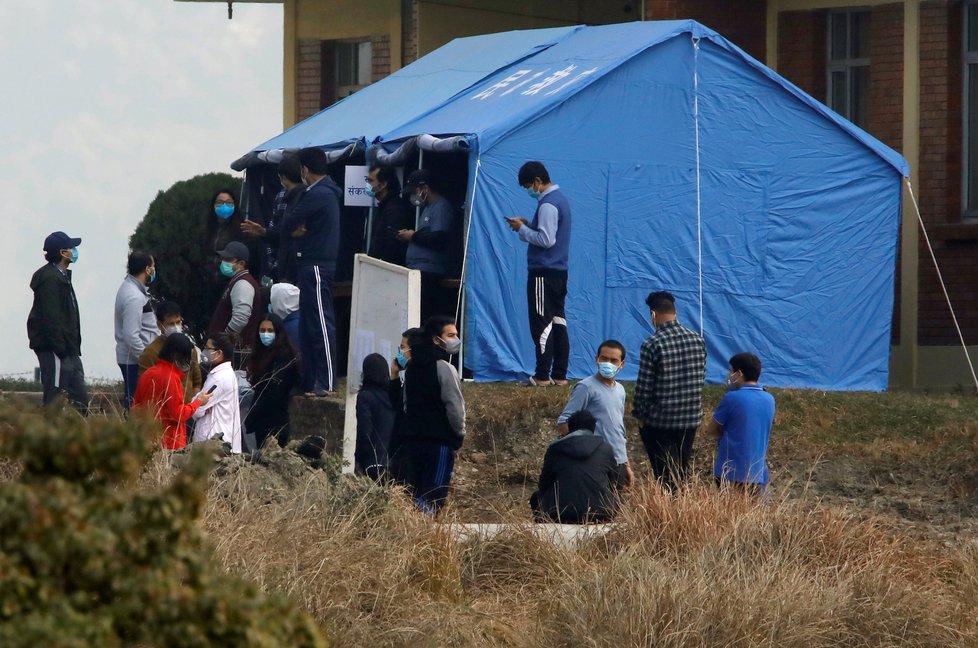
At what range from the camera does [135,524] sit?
3557 millimetres

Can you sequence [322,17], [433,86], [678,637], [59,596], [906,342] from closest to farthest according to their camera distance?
[59,596], [678,637], [433,86], [906,342], [322,17]

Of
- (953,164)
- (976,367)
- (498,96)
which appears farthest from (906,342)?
(498,96)

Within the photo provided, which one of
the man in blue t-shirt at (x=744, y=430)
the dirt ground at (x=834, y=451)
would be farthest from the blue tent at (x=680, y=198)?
the man in blue t-shirt at (x=744, y=430)

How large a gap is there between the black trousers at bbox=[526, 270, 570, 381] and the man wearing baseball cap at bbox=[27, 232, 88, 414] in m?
3.46

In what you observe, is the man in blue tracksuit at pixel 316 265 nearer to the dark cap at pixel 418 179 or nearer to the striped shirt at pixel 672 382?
the dark cap at pixel 418 179

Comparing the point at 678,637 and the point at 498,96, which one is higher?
the point at 498,96

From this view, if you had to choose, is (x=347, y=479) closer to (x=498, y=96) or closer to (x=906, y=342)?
(x=498, y=96)

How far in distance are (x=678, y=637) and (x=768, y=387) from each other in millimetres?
7726

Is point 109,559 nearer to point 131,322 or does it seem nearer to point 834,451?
point 131,322

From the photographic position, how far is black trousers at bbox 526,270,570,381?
13016 mm

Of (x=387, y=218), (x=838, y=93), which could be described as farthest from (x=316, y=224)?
(x=838, y=93)

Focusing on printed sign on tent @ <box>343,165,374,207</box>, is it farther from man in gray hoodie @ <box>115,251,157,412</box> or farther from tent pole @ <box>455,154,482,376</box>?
man in gray hoodie @ <box>115,251,157,412</box>

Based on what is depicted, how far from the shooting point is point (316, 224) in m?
13.0

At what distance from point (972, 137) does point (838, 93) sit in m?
1.52
